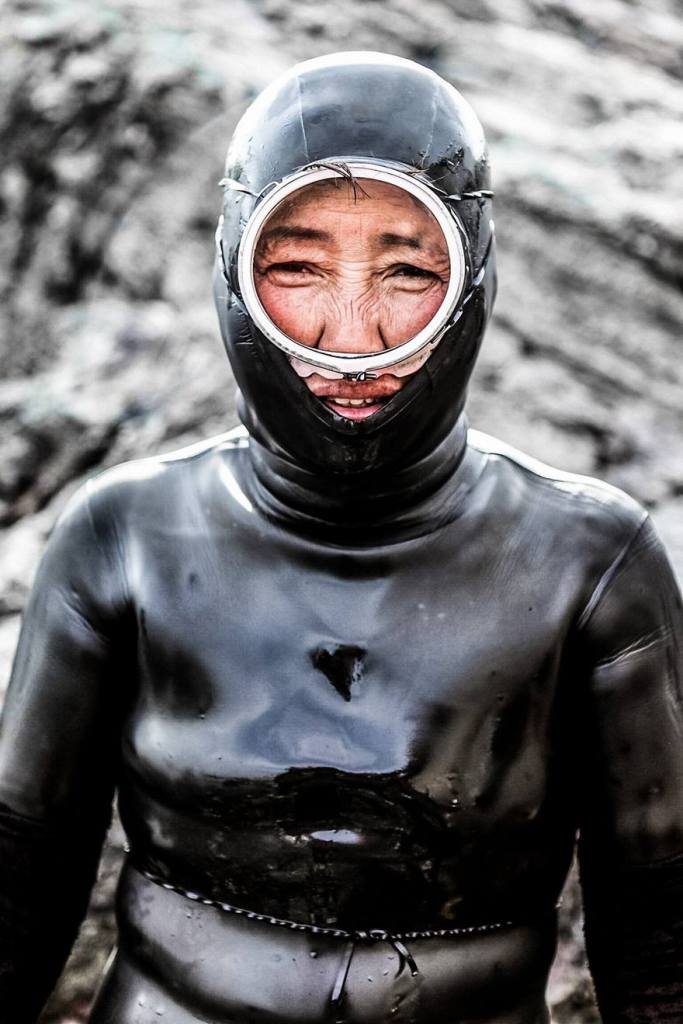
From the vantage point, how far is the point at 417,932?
173cm

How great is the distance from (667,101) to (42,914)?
339 cm

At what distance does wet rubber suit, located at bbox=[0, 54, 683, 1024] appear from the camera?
1.69 m

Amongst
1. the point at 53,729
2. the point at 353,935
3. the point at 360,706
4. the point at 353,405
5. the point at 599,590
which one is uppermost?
the point at 353,405

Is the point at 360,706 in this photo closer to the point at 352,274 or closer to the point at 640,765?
the point at 640,765

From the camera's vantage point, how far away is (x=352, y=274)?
1648 mm

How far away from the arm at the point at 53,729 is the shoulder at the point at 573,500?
0.53 meters

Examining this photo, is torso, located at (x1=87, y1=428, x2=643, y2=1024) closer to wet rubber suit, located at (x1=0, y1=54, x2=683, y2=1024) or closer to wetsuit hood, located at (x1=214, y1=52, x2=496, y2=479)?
wet rubber suit, located at (x1=0, y1=54, x2=683, y2=1024)

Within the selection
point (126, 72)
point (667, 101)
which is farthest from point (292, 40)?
point (667, 101)

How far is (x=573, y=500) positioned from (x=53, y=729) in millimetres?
724

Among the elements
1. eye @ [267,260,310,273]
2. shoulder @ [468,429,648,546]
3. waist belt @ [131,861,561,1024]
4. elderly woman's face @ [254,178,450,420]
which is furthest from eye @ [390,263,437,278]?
waist belt @ [131,861,561,1024]

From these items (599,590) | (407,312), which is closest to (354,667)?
(599,590)

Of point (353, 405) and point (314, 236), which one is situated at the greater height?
point (314, 236)

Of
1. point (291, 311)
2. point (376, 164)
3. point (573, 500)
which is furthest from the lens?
point (573, 500)

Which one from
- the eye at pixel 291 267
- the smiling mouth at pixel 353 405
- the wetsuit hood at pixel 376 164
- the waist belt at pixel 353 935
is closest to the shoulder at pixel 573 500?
the wetsuit hood at pixel 376 164
